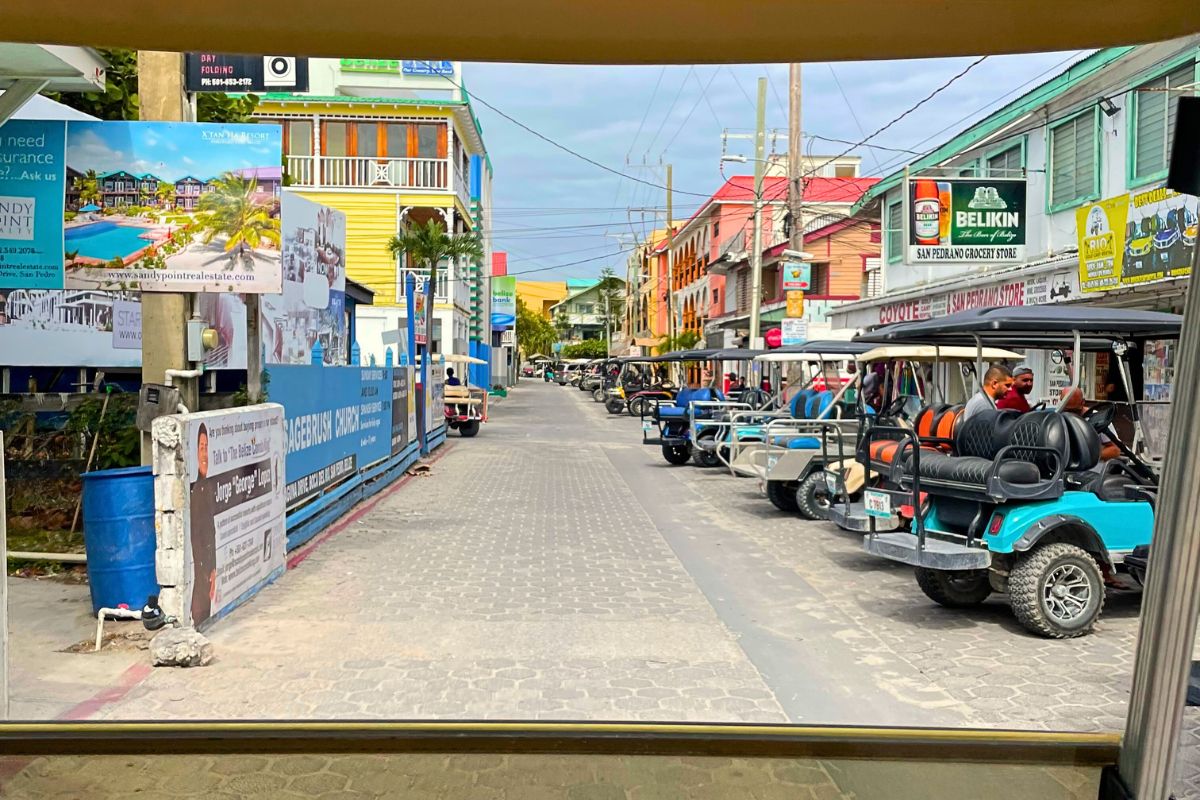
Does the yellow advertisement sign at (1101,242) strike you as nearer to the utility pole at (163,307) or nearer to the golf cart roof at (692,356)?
the golf cart roof at (692,356)

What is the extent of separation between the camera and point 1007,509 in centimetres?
682

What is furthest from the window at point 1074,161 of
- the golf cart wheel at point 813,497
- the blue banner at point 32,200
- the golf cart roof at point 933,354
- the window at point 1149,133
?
the blue banner at point 32,200

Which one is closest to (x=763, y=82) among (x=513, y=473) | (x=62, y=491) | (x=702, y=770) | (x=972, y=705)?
(x=513, y=473)

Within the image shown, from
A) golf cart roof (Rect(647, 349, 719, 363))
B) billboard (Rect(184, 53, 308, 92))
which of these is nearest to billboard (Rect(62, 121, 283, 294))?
billboard (Rect(184, 53, 308, 92))

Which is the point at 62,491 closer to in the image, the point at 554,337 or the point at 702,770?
the point at 702,770

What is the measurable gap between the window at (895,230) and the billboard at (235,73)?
1805cm

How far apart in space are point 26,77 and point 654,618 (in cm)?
568

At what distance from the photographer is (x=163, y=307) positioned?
805cm

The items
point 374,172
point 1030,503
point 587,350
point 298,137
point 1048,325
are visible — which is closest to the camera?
point 1030,503

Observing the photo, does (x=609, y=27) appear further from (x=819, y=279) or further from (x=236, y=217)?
(x=819, y=279)

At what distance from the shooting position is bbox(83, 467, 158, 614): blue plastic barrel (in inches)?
248

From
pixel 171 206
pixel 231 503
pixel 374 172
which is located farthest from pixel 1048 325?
pixel 374 172

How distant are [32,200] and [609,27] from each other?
22.3 ft

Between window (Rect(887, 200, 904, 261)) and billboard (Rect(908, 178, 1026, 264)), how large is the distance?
588 cm
